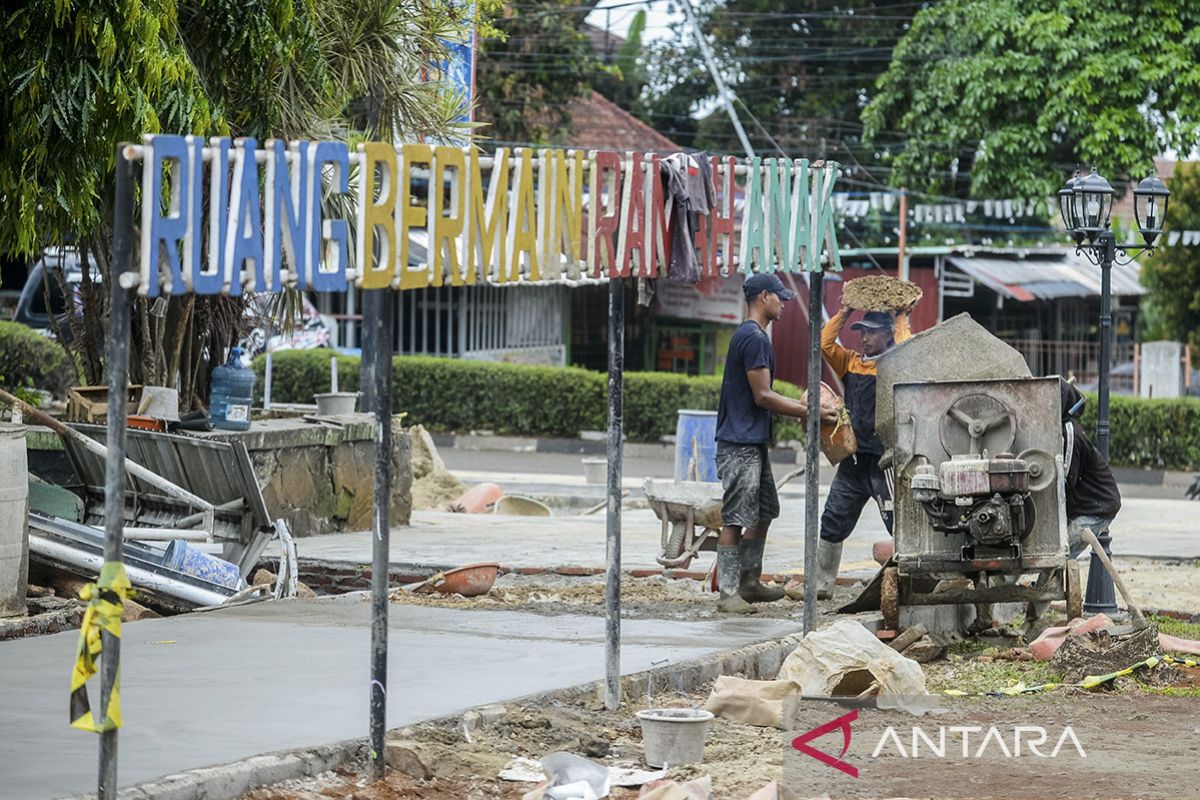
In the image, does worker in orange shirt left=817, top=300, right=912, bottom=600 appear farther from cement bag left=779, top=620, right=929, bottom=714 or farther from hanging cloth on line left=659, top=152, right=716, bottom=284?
hanging cloth on line left=659, top=152, right=716, bottom=284

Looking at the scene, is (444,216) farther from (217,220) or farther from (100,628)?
(100,628)

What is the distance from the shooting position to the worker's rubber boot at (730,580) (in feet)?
33.0

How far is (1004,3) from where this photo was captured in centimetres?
2898

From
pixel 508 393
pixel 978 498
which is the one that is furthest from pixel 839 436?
pixel 508 393

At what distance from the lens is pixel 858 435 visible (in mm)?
10398

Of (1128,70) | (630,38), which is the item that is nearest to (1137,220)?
(1128,70)

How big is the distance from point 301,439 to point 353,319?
56.9 ft

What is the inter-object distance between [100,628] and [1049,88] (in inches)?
998

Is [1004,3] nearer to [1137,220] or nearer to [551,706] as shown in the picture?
[1137,220]

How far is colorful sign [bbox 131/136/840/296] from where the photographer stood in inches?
208

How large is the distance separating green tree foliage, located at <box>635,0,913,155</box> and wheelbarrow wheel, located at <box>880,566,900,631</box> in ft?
85.0

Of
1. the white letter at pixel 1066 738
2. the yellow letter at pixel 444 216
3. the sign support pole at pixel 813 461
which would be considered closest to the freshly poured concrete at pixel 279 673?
the sign support pole at pixel 813 461

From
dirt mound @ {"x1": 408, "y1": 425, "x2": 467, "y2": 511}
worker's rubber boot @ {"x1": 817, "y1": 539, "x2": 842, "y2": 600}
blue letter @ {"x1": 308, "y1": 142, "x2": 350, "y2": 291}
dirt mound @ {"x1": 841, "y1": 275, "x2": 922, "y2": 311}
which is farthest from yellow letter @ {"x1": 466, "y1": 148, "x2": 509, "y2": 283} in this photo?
dirt mound @ {"x1": 408, "y1": 425, "x2": 467, "y2": 511}

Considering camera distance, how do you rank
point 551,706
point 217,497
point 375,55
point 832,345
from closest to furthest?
1. point 551,706
2. point 832,345
3. point 217,497
4. point 375,55
